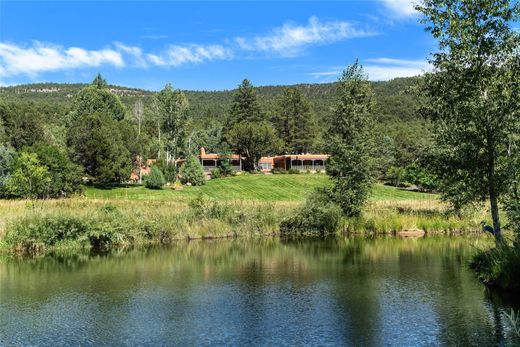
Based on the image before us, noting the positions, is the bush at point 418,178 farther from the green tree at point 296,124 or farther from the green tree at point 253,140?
the green tree at point 296,124

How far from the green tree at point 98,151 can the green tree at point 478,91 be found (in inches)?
2087

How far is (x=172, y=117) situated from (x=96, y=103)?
58.9 feet

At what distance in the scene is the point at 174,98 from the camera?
82375mm

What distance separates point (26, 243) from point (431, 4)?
25.0 m

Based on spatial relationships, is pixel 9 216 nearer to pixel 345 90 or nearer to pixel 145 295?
pixel 145 295

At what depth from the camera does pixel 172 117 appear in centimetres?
8175

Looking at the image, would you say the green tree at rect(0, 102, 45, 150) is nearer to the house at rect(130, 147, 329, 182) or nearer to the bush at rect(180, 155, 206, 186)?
the bush at rect(180, 155, 206, 186)

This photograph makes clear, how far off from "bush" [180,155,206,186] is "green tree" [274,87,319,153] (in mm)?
41057

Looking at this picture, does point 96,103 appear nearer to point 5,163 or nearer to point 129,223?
point 5,163

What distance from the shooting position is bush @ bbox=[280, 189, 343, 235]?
3878cm

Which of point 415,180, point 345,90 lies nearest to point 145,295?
point 345,90

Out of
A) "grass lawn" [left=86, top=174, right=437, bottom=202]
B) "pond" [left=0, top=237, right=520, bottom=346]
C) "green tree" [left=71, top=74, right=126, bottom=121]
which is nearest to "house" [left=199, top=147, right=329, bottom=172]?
"grass lawn" [left=86, top=174, right=437, bottom=202]

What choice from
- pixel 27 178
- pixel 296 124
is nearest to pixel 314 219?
pixel 27 178

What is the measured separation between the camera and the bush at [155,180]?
226 feet
